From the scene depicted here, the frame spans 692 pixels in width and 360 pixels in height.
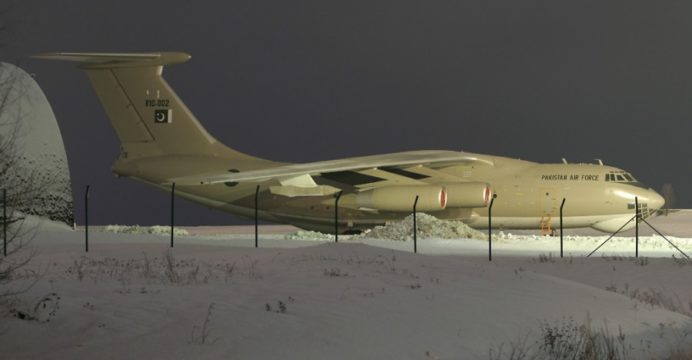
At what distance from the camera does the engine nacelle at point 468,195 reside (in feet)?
95.7

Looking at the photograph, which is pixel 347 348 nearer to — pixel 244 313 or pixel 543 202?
pixel 244 313

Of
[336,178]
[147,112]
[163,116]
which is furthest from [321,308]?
[147,112]

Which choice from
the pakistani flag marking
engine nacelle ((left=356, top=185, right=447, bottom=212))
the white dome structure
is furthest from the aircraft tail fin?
engine nacelle ((left=356, top=185, right=447, bottom=212))

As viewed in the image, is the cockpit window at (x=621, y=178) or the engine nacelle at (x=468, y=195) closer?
the engine nacelle at (x=468, y=195)

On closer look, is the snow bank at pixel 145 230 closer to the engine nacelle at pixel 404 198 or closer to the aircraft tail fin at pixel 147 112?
the aircraft tail fin at pixel 147 112

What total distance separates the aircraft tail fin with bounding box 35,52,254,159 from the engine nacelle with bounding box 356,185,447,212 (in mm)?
5834

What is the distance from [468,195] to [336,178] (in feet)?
15.8

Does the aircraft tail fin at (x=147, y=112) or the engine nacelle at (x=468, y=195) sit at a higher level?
the aircraft tail fin at (x=147, y=112)

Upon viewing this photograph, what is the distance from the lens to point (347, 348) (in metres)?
9.16

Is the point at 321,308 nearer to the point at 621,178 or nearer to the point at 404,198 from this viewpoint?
the point at 404,198

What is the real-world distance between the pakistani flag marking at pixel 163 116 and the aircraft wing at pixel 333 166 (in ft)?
13.6

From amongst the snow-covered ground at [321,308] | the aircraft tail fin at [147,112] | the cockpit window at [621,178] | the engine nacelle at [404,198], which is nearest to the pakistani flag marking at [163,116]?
the aircraft tail fin at [147,112]

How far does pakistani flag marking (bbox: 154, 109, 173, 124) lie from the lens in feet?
110

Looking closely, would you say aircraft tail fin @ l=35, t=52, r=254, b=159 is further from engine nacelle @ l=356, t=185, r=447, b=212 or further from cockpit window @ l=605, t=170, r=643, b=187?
cockpit window @ l=605, t=170, r=643, b=187
